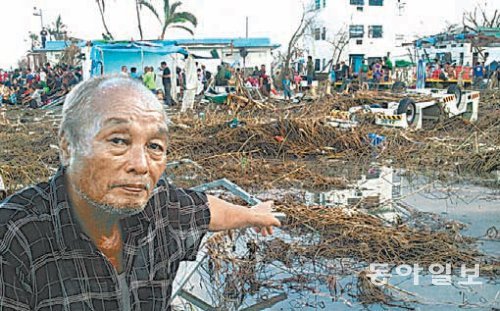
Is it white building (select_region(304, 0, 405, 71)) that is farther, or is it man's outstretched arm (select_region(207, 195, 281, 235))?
white building (select_region(304, 0, 405, 71))

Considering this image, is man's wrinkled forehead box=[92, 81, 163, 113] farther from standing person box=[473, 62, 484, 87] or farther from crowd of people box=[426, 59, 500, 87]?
standing person box=[473, 62, 484, 87]

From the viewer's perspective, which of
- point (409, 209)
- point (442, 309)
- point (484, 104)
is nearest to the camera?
point (442, 309)

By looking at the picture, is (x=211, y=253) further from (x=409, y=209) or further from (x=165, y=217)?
(x=409, y=209)

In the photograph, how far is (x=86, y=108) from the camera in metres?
1.36

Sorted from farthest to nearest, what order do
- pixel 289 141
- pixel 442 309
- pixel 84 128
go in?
pixel 289 141 → pixel 442 309 → pixel 84 128

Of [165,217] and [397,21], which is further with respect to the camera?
[397,21]

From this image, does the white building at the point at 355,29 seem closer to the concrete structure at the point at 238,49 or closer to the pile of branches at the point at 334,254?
the concrete structure at the point at 238,49

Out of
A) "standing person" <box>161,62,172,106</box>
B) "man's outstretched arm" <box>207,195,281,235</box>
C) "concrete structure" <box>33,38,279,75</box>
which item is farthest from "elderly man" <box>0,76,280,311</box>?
"concrete structure" <box>33,38,279,75</box>

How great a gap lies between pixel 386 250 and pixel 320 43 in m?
50.5

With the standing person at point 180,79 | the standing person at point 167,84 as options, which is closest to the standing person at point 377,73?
the standing person at point 180,79

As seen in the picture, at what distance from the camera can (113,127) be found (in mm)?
1360

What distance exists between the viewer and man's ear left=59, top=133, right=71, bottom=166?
1.40m

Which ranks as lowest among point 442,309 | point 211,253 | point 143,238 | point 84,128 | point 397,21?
point 442,309

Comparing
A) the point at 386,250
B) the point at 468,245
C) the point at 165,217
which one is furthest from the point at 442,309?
the point at 165,217
